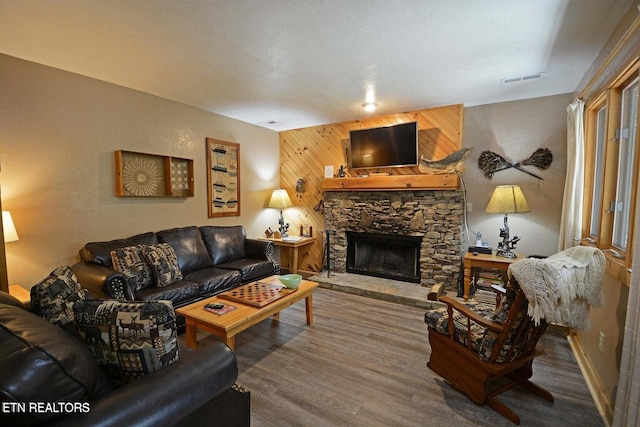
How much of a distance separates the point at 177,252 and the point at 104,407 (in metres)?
2.82

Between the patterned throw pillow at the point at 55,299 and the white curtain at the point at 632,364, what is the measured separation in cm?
273

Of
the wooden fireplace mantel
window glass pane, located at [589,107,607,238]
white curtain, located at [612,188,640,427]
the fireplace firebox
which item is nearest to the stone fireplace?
the fireplace firebox

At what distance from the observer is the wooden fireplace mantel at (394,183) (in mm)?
3861

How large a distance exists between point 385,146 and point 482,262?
2.05 metres

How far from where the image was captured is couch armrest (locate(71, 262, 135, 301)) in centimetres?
255

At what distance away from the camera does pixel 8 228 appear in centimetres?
237

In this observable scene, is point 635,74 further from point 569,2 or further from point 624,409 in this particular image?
point 624,409

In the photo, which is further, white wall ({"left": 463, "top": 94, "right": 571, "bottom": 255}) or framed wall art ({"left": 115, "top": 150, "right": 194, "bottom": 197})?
white wall ({"left": 463, "top": 94, "right": 571, "bottom": 255})

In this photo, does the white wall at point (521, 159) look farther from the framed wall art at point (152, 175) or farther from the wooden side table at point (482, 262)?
the framed wall art at point (152, 175)

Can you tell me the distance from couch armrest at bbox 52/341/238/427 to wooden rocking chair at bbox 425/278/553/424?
1.55m

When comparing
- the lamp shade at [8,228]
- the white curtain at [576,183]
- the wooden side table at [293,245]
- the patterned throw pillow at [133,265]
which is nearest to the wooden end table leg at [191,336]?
the patterned throw pillow at [133,265]

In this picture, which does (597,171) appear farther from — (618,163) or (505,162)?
(505,162)

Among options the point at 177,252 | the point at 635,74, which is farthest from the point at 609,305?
the point at 177,252

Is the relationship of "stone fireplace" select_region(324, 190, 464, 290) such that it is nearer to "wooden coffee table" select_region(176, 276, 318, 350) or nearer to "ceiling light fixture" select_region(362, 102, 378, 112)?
"ceiling light fixture" select_region(362, 102, 378, 112)
